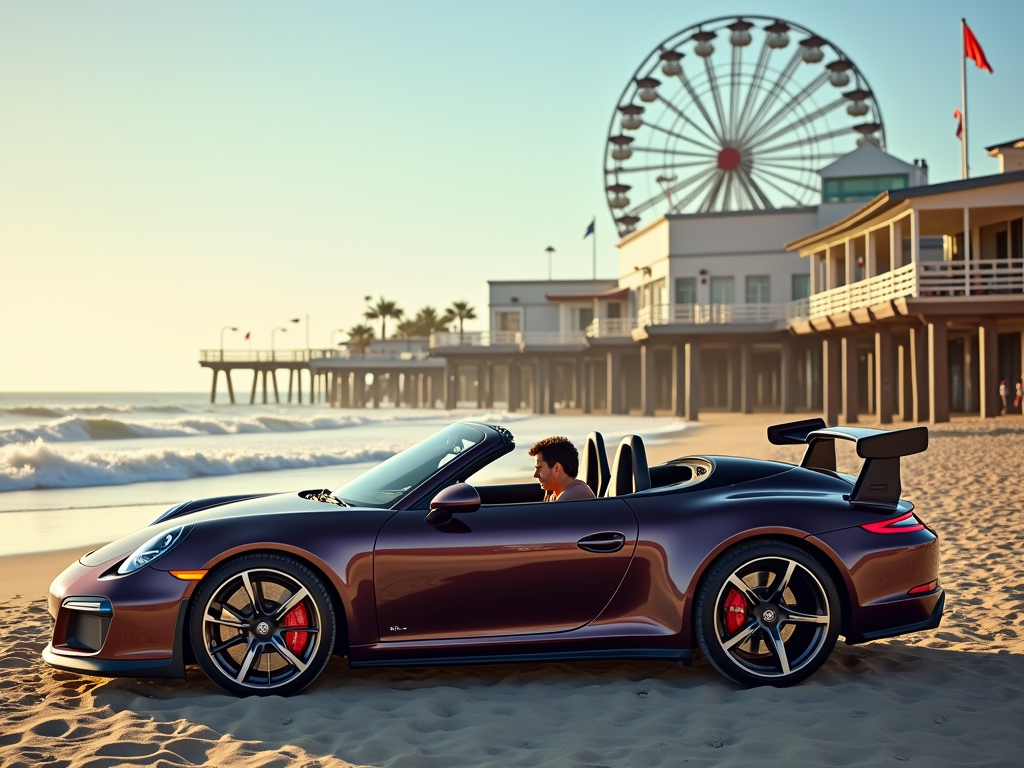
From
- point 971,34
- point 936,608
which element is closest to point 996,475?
point 936,608

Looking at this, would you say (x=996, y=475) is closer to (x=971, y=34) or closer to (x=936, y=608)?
(x=936, y=608)

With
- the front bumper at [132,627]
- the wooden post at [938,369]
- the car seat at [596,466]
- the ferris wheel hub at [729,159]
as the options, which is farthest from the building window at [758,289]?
the front bumper at [132,627]

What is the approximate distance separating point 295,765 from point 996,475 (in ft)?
41.2

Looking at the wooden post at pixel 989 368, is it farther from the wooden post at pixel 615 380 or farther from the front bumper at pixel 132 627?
the front bumper at pixel 132 627

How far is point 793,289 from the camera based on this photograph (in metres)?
45.2

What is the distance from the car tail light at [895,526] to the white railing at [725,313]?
37425 mm

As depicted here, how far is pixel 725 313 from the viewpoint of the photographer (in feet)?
144

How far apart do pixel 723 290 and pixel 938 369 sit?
19.4 m

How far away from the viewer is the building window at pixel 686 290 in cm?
4647

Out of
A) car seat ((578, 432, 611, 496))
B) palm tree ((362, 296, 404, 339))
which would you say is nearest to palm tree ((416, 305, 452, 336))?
palm tree ((362, 296, 404, 339))

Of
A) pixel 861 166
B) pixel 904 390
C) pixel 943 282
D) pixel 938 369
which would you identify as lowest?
pixel 904 390

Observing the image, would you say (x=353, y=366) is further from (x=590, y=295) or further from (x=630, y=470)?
(x=630, y=470)

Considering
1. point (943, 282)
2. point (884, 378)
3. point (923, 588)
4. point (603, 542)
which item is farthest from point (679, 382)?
point (603, 542)

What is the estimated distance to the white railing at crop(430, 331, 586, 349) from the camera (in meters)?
56.0
